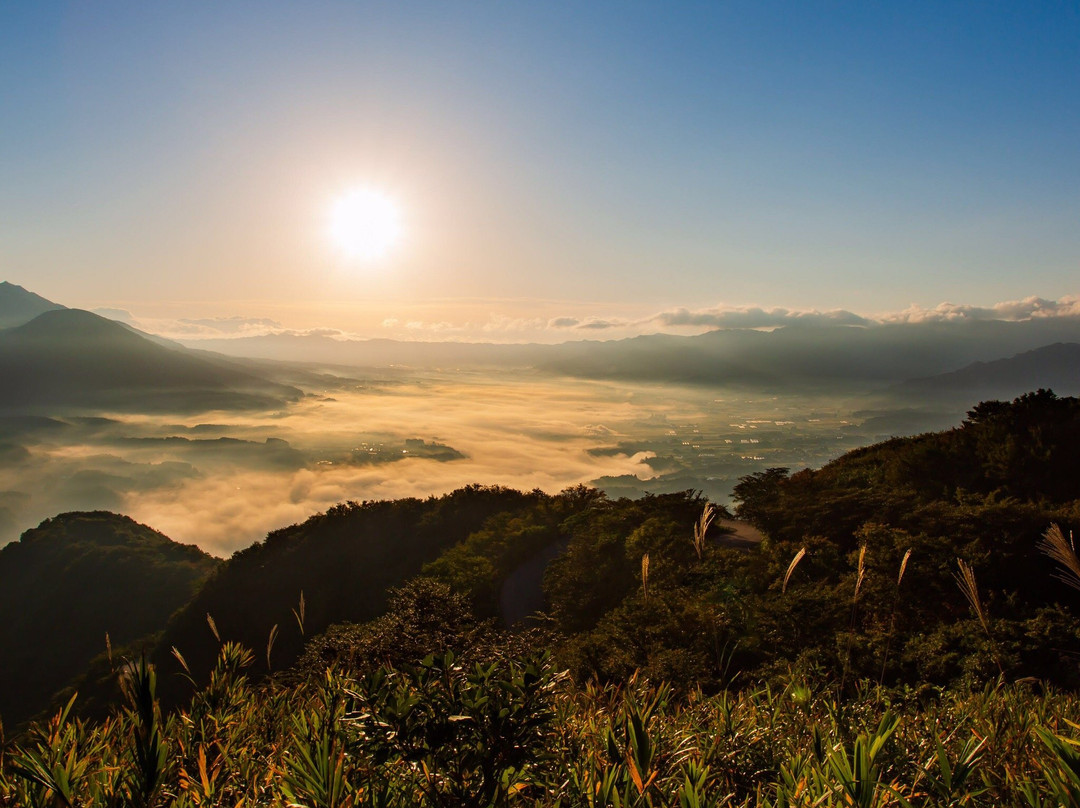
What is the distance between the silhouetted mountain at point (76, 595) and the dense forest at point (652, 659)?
930 inches

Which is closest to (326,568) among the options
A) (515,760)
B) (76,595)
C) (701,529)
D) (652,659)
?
(652,659)

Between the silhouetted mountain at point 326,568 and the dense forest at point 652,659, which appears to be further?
the silhouetted mountain at point 326,568

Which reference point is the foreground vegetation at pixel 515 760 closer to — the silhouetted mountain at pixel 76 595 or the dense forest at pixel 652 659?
the dense forest at pixel 652 659

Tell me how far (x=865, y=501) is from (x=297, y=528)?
42.7 m

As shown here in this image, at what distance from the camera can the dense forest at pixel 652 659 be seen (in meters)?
4.12

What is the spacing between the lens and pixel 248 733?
6426 mm

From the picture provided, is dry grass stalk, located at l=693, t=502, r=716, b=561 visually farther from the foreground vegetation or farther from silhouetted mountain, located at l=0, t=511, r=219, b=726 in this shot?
silhouetted mountain, located at l=0, t=511, r=219, b=726

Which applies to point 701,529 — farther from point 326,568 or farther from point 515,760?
point 326,568

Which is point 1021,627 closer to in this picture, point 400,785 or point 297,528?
point 400,785

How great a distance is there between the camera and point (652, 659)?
47.6 feet

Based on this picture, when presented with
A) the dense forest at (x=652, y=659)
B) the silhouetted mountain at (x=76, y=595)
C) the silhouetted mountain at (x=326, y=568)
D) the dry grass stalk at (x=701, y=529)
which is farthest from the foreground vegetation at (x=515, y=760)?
the silhouetted mountain at (x=76, y=595)

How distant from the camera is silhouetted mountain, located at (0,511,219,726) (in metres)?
62.1

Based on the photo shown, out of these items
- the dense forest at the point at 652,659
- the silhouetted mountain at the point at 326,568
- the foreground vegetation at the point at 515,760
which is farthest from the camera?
the silhouetted mountain at the point at 326,568

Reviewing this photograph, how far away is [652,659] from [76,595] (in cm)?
8616
